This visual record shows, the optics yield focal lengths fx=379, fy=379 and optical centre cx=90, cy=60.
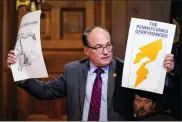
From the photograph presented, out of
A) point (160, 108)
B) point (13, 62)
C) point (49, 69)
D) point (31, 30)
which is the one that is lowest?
point (160, 108)

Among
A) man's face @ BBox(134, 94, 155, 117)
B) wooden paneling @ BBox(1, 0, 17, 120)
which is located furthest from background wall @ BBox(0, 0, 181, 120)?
man's face @ BBox(134, 94, 155, 117)

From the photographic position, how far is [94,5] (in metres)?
3.07

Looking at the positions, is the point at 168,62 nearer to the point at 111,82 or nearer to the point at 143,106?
the point at 111,82

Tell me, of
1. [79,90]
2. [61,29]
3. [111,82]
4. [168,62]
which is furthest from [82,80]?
[61,29]

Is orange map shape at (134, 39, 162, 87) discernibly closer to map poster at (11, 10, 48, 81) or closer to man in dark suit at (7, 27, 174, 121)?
man in dark suit at (7, 27, 174, 121)

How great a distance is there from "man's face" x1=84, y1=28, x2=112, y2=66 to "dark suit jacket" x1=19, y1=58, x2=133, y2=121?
0.09 metres

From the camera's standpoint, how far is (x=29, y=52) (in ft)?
6.30

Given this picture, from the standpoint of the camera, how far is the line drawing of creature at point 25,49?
1901 mm

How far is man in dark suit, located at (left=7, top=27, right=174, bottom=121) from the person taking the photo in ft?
6.57

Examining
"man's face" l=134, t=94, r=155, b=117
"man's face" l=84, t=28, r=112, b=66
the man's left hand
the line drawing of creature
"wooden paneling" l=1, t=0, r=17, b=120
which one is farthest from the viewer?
"wooden paneling" l=1, t=0, r=17, b=120

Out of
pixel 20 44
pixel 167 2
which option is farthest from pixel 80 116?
pixel 167 2

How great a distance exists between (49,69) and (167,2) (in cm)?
109

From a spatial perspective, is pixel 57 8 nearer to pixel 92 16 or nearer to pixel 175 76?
pixel 92 16

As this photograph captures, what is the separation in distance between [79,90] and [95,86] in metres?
0.09
